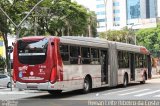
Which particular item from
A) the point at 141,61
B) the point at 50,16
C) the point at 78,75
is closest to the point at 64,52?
the point at 78,75

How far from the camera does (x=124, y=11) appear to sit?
170625 mm

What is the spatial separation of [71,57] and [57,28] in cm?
3419

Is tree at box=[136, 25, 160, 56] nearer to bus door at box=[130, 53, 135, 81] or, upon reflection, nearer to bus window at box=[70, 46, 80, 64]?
bus door at box=[130, 53, 135, 81]

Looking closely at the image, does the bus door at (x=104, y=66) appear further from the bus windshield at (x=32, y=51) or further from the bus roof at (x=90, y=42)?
the bus windshield at (x=32, y=51)

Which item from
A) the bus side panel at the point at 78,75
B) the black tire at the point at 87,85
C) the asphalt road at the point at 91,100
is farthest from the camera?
the black tire at the point at 87,85

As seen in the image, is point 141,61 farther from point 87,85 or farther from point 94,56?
point 87,85

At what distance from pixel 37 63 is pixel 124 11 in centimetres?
15116

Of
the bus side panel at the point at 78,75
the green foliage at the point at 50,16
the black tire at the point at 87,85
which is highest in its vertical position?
the green foliage at the point at 50,16

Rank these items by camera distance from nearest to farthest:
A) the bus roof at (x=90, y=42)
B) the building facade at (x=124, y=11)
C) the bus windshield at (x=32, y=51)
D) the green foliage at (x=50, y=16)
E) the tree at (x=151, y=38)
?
the bus windshield at (x=32, y=51) → the bus roof at (x=90, y=42) → the green foliage at (x=50, y=16) → the tree at (x=151, y=38) → the building facade at (x=124, y=11)

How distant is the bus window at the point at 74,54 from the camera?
2277 centimetres

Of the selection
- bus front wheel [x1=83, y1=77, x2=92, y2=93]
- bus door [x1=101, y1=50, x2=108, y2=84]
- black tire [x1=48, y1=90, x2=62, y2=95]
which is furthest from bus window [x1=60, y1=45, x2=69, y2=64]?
bus door [x1=101, y1=50, x2=108, y2=84]

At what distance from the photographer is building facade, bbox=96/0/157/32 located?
168 metres

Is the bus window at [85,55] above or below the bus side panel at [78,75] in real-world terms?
above

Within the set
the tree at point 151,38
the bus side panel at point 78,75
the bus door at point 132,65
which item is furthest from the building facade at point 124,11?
the bus side panel at point 78,75
